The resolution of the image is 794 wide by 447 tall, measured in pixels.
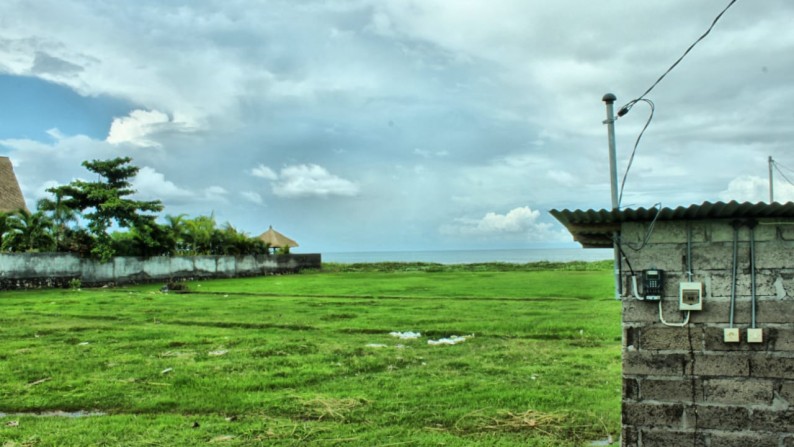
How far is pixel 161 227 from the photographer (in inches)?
1142

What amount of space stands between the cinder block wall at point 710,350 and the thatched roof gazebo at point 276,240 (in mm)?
37069

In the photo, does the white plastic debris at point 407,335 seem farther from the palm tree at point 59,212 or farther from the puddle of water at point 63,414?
the palm tree at point 59,212

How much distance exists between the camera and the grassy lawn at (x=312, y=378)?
5.36 meters

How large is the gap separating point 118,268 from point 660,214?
2685 cm

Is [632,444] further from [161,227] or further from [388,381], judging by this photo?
[161,227]

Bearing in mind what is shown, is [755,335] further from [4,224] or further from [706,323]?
[4,224]

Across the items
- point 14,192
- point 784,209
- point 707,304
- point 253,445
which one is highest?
point 14,192

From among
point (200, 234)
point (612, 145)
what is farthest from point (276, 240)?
point (612, 145)

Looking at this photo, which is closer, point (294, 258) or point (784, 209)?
point (784, 209)

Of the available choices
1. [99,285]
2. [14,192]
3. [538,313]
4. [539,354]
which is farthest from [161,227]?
[539,354]

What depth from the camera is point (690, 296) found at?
176 inches

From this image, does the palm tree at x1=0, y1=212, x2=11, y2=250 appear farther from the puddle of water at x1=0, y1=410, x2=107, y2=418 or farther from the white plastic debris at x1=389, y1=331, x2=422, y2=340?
the puddle of water at x1=0, y1=410, x2=107, y2=418

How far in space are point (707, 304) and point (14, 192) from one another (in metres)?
34.0

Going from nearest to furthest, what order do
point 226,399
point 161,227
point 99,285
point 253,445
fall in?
1. point 253,445
2. point 226,399
3. point 99,285
4. point 161,227
